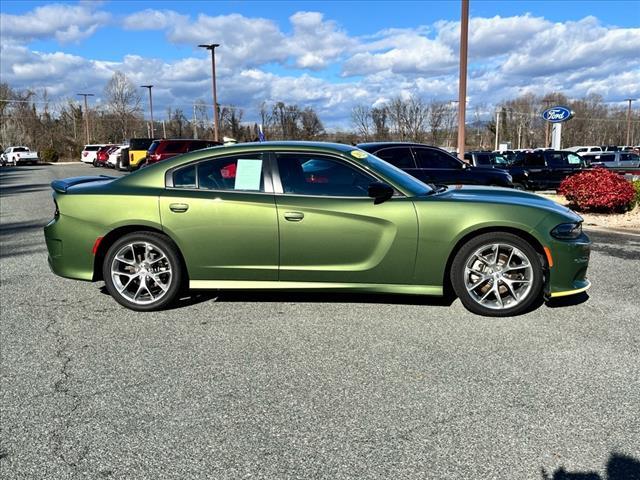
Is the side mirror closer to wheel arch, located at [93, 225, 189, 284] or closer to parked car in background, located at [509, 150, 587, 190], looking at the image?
wheel arch, located at [93, 225, 189, 284]

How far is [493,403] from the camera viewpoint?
10.2 feet

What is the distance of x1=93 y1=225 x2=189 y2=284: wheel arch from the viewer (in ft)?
16.0

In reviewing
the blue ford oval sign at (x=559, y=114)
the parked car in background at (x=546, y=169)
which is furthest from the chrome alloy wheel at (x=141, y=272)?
the blue ford oval sign at (x=559, y=114)

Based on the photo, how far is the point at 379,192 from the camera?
4633 mm

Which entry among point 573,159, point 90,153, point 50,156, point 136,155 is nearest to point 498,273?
point 573,159

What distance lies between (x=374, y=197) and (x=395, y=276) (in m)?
0.72

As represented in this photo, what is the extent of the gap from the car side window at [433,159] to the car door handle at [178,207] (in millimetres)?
7380

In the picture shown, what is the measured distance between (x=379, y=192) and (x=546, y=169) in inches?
682

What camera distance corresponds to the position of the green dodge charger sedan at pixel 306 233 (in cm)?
459

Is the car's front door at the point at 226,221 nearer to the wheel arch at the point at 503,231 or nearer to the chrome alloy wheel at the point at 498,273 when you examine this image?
the wheel arch at the point at 503,231

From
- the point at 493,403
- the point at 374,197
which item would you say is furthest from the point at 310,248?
the point at 493,403

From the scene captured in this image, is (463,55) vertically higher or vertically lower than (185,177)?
higher

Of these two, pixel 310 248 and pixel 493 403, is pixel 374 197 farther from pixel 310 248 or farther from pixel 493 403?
pixel 493 403

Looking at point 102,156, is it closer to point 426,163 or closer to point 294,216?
point 426,163
